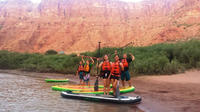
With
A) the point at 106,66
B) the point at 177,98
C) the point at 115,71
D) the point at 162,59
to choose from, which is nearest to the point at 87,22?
the point at 162,59

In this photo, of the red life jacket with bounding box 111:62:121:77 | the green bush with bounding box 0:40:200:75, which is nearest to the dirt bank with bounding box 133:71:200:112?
the red life jacket with bounding box 111:62:121:77

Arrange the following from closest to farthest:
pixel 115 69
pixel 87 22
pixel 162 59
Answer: pixel 115 69 < pixel 162 59 < pixel 87 22

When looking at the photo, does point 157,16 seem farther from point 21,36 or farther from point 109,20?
point 21,36

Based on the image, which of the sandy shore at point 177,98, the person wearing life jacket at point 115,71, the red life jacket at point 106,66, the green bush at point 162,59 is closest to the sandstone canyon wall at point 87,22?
the green bush at point 162,59

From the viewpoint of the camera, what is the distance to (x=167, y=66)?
1628 cm

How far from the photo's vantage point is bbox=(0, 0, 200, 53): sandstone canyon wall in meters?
51.7

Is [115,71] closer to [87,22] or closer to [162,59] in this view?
[162,59]

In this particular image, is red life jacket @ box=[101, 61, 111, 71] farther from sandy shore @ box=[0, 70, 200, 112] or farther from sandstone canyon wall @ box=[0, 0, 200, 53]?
sandstone canyon wall @ box=[0, 0, 200, 53]

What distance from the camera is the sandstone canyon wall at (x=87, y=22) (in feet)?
169

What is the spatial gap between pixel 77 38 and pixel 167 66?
4355 centimetres

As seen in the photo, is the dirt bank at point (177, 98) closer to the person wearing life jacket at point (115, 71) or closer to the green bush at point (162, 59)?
the person wearing life jacket at point (115, 71)

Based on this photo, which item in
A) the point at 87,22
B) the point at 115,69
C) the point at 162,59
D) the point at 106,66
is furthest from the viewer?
the point at 87,22

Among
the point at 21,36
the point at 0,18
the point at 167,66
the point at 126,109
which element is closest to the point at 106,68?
the point at 126,109

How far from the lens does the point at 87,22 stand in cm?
6284
